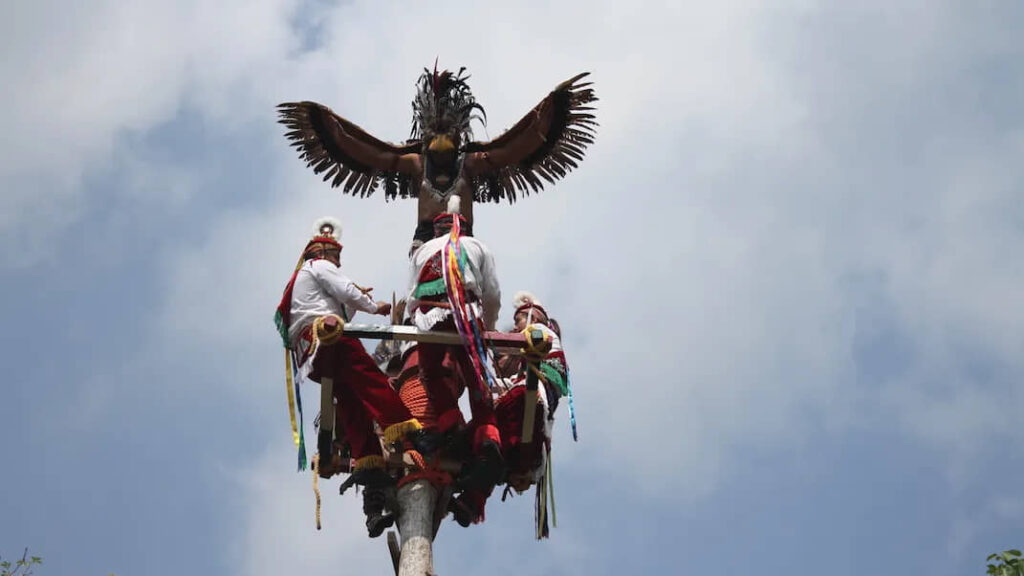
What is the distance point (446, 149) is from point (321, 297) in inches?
130

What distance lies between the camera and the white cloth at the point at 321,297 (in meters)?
13.3

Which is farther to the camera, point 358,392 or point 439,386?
point 439,386

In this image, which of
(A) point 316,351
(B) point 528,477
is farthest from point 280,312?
(B) point 528,477

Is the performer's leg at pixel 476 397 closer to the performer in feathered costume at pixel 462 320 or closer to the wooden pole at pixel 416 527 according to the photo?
the performer in feathered costume at pixel 462 320

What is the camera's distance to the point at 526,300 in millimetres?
14734

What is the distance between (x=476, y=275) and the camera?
13.6 meters

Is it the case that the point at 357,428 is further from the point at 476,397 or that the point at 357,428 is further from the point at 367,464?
the point at 476,397

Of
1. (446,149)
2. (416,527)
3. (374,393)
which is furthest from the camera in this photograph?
(446,149)

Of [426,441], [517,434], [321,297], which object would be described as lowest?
[426,441]

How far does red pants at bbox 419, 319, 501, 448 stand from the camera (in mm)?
13336

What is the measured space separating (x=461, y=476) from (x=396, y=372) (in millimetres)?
1712

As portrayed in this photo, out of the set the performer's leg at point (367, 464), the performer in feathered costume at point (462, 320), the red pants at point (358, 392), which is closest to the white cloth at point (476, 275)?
the performer in feathered costume at point (462, 320)

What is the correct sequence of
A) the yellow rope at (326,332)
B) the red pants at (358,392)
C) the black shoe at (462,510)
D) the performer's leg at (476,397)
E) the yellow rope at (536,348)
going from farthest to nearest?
the black shoe at (462,510) < the performer's leg at (476,397) < the red pants at (358,392) < the yellow rope at (536,348) < the yellow rope at (326,332)

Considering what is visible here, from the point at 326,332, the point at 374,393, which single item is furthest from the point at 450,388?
the point at 326,332
